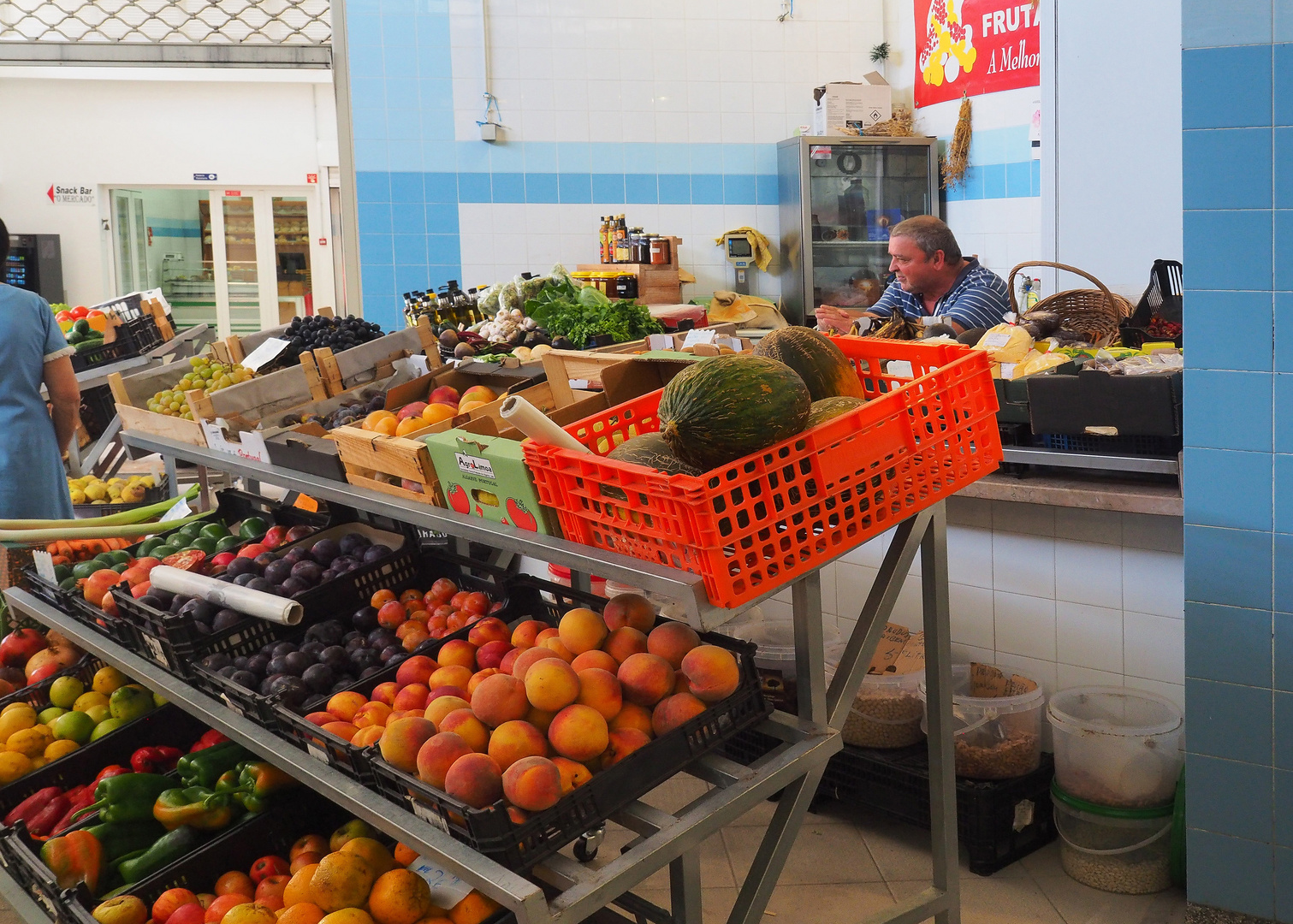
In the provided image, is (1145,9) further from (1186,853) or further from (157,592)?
(157,592)

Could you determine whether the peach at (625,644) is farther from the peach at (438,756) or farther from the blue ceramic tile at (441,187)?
the blue ceramic tile at (441,187)

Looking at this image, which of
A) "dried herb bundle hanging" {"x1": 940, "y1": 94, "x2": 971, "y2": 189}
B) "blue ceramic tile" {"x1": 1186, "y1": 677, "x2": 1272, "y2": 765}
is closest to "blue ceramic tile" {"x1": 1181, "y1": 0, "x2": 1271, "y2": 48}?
"blue ceramic tile" {"x1": 1186, "y1": 677, "x2": 1272, "y2": 765}

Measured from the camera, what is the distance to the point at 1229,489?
215cm

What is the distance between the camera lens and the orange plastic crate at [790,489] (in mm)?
1460

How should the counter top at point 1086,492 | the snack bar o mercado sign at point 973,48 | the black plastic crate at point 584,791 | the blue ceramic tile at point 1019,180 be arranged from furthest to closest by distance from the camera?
the blue ceramic tile at point 1019,180
the snack bar o mercado sign at point 973,48
the counter top at point 1086,492
the black plastic crate at point 584,791

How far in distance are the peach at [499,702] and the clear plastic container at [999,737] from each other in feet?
4.58

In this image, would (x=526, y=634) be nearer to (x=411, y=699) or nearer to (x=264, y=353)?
(x=411, y=699)

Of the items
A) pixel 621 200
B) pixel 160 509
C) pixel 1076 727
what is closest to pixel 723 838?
pixel 1076 727

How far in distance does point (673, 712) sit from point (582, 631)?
0.24 metres

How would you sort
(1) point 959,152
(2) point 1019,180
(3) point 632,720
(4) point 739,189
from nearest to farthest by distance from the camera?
(3) point 632,720 → (2) point 1019,180 → (1) point 959,152 → (4) point 739,189

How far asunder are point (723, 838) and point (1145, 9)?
12.5 feet

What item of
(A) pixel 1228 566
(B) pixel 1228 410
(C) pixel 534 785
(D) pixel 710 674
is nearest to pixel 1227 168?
(B) pixel 1228 410

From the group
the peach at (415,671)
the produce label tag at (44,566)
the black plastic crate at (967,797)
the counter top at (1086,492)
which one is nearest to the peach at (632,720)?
the peach at (415,671)

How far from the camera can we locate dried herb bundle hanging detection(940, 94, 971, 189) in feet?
22.3
